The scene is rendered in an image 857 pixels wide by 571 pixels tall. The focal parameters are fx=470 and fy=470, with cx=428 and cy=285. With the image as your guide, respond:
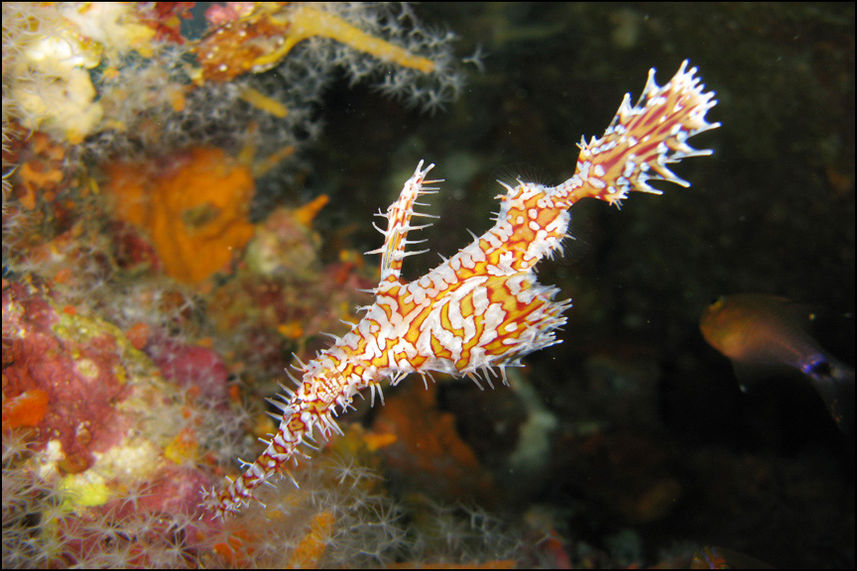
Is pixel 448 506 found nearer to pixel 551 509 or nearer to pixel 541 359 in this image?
A: pixel 551 509

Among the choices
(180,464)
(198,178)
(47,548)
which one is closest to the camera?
(47,548)

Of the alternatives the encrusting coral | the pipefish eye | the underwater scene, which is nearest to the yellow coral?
the underwater scene

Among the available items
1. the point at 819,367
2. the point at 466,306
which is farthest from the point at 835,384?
the point at 466,306

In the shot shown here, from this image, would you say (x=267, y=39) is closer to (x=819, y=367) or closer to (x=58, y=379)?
(x=58, y=379)

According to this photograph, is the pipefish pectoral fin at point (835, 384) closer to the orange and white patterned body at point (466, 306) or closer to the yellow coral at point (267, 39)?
the orange and white patterned body at point (466, 306)

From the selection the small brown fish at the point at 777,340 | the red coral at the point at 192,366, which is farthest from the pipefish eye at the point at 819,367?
the red coral at the point at 192,366

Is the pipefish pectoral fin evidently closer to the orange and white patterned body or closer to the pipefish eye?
the pipefish eye

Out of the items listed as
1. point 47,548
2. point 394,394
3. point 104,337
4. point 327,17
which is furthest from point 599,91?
point 47,548
